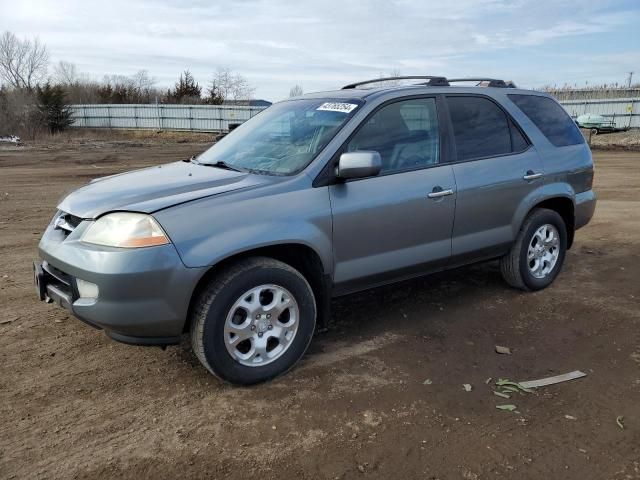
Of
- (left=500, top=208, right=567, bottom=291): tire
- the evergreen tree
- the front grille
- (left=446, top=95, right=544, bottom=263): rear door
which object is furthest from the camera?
the evergreen tree

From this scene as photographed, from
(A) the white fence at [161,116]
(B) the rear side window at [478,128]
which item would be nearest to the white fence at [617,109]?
(A) the white fence at [161,116]

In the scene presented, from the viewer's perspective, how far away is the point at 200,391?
346 centimetres

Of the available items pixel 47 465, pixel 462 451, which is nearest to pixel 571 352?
pixel 462 451

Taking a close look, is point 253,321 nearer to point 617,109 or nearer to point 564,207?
point 564,207

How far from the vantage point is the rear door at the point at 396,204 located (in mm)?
3805

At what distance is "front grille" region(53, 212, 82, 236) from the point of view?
3.54 meters

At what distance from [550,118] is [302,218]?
3032 millimetres

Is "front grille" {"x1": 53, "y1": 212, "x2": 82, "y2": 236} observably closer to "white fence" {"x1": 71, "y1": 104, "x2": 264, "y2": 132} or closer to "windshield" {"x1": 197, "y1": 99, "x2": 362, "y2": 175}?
"windshield" {"x1": 197, "y1": 99, "x2": 362, "y2": 175}

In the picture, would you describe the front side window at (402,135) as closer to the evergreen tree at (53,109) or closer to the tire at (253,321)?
the tire at (253,321)

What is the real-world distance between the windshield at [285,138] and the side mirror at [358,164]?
0.27m

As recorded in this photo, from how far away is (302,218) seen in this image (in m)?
3.55

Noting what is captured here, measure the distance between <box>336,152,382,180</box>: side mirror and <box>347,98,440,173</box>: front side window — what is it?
0.93ft

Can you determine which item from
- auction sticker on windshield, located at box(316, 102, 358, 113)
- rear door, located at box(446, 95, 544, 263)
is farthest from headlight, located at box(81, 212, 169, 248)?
rear door, located at box(446, 95, 544, 263)

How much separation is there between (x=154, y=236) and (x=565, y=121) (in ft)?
13.7
